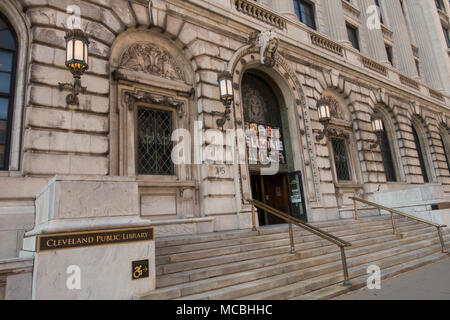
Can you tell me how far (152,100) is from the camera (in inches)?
374

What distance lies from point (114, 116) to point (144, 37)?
319cm

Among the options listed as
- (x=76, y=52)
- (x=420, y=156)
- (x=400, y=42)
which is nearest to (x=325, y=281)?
(x=76, y=52)

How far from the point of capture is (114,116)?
884 centimetres

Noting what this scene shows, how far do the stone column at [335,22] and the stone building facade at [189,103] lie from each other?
0.07 metres

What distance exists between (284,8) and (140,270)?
14.6m

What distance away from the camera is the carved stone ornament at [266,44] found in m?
12.3

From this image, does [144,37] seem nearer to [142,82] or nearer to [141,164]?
[142,82]

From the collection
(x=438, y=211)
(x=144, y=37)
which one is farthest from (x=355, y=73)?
(x=144, y=37)

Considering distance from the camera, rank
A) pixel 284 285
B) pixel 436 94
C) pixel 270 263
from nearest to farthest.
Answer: pixel 284 285, pixel 270 263, pixel 436 94

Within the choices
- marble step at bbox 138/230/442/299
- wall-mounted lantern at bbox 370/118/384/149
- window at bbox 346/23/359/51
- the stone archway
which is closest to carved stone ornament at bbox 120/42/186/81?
the stone archway

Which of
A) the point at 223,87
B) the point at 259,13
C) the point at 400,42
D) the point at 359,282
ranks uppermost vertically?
the point at 400,42

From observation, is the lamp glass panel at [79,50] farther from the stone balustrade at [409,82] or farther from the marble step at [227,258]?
the stone balustrade at [409,82]

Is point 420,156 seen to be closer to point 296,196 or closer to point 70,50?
point 296,196

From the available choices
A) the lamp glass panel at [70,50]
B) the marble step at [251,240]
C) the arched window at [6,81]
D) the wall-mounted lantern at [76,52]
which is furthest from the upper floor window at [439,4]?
the arched window at [6,81]
